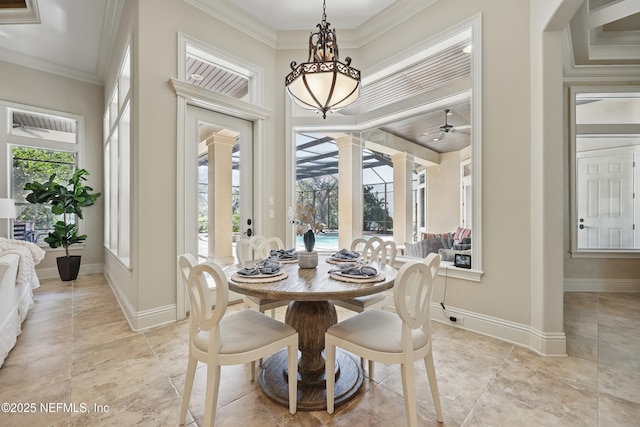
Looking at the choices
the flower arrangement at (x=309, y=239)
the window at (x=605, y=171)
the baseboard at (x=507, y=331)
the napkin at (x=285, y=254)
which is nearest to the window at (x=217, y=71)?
the napkin at (x=285, y=254)

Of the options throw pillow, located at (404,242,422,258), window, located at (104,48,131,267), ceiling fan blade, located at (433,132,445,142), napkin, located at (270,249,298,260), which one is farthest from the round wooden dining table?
ceiling fan blade, located at (433,132,445,142)

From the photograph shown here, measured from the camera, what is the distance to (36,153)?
4.83m

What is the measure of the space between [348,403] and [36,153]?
247 inches

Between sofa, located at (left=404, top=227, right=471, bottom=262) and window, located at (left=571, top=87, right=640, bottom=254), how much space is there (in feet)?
7.96

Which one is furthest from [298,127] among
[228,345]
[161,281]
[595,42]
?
[595,42]

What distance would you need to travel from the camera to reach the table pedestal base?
174 centimetres

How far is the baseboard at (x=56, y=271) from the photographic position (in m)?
4.82

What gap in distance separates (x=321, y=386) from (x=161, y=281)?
6.76 ft

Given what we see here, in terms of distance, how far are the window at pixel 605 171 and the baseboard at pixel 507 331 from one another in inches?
114

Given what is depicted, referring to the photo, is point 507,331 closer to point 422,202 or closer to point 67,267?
point 422,202

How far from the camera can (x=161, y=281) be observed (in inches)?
118

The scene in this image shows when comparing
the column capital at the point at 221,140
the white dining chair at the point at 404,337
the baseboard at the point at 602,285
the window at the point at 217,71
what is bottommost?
the baseboard at the point at 602,285

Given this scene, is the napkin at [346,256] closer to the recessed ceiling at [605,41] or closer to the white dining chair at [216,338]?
the white dining chair at [216,338]

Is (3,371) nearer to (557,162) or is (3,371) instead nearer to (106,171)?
(106,171)
